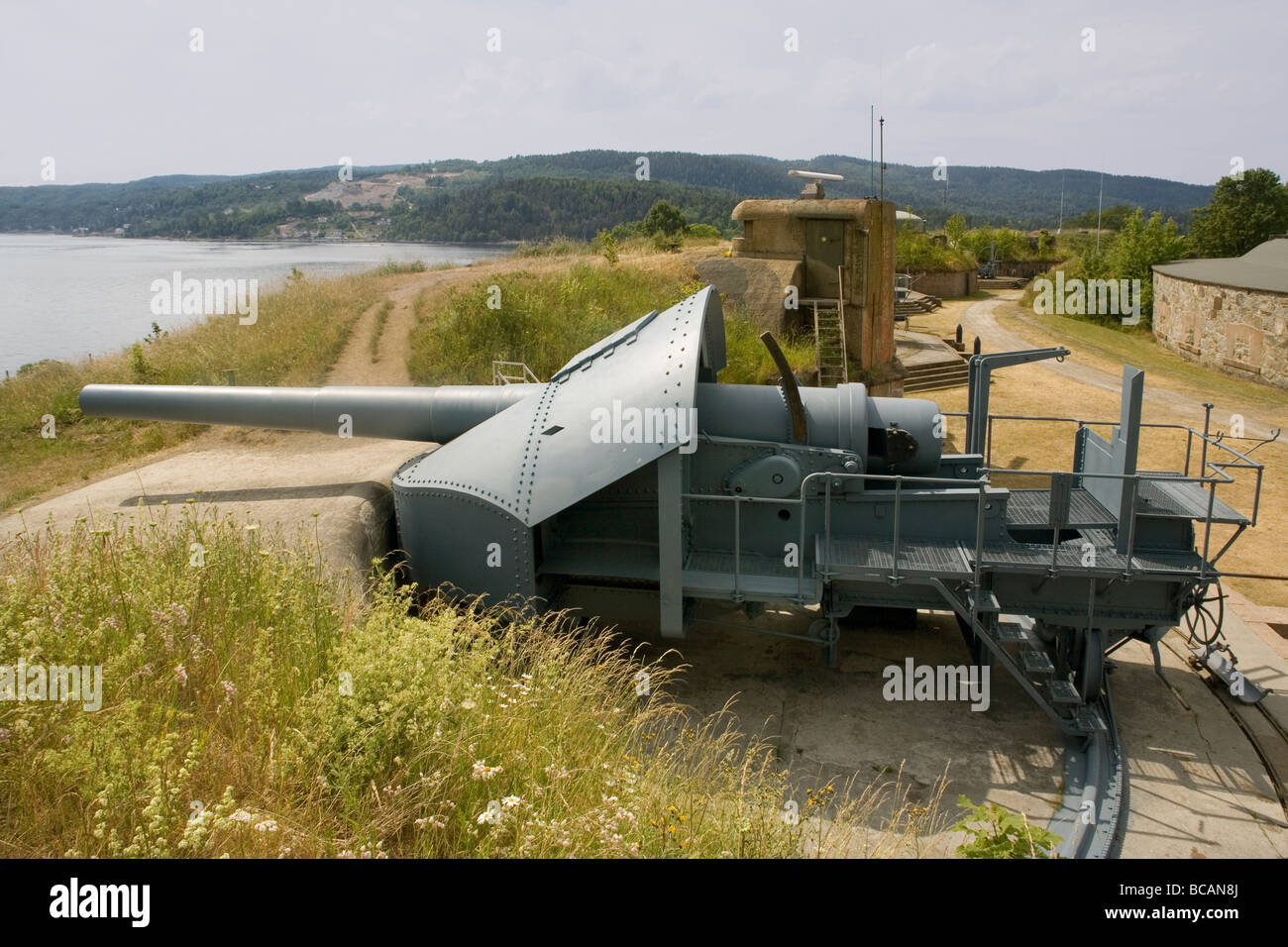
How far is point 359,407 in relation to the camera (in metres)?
9.11

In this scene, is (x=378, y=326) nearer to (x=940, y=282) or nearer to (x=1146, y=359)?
(x=1146, y=359)

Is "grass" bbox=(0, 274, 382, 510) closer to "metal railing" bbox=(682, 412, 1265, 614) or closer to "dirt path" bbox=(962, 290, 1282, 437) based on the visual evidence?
"metal railing" bbox=(682, 412, 1265, 614)

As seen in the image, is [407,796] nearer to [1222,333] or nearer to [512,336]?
[512,336]

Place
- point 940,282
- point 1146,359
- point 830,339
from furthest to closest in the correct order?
point 940,282 → point 1146,359 → point 830,339

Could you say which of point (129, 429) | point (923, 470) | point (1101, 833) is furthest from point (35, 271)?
point (1101, 833)

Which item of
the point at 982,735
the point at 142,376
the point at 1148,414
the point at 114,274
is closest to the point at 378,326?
the point at 142,376

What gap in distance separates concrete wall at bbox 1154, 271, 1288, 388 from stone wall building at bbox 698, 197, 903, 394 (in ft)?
39.2

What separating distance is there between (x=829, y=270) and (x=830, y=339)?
6.60 ft

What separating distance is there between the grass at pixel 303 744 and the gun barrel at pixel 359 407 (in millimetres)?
3144

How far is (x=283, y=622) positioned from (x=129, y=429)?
976cm

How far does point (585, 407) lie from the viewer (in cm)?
750

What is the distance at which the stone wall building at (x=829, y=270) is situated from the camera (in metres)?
19.6

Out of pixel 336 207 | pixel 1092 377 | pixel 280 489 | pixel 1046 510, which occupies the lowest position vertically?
pixel 1046 510
